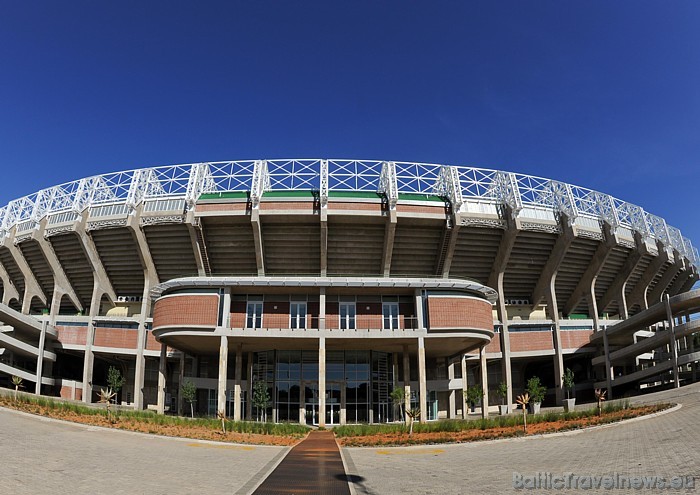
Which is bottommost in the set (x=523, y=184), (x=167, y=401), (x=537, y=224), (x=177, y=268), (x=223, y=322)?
(x=167, y=401)

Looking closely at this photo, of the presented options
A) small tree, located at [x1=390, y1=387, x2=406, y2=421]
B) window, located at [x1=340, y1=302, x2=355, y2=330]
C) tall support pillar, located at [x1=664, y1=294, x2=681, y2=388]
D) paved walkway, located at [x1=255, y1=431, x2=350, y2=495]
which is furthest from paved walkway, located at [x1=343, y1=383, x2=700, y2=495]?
tall support pillar, located at [x1=664, y1=294, x2=681, y2=388]

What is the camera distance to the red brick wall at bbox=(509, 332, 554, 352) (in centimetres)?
5597

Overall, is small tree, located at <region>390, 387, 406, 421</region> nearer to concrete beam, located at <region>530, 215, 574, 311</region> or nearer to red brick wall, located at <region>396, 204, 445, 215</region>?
red brick wall, located at <region>396, 204, 445, 215</region>

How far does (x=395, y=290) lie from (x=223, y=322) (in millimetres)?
15023

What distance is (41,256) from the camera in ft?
Result: 192

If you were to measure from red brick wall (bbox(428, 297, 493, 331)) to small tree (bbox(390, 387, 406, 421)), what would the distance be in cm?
607

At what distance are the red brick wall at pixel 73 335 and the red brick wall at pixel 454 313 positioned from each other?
129ft

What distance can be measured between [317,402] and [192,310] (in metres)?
13.9

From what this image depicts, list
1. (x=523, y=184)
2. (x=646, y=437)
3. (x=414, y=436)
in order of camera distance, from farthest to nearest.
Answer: (x=523, y=184)
(x=414, y=436)
(x=646, y=437)

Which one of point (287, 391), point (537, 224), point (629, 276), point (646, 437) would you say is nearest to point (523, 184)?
point (537, 224)

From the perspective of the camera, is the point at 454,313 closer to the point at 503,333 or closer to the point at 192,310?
the point at 503,333

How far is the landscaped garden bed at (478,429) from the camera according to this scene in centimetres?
2505

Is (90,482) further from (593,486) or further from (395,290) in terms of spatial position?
(395,290)

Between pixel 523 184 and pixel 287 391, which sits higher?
pixel 523 184
